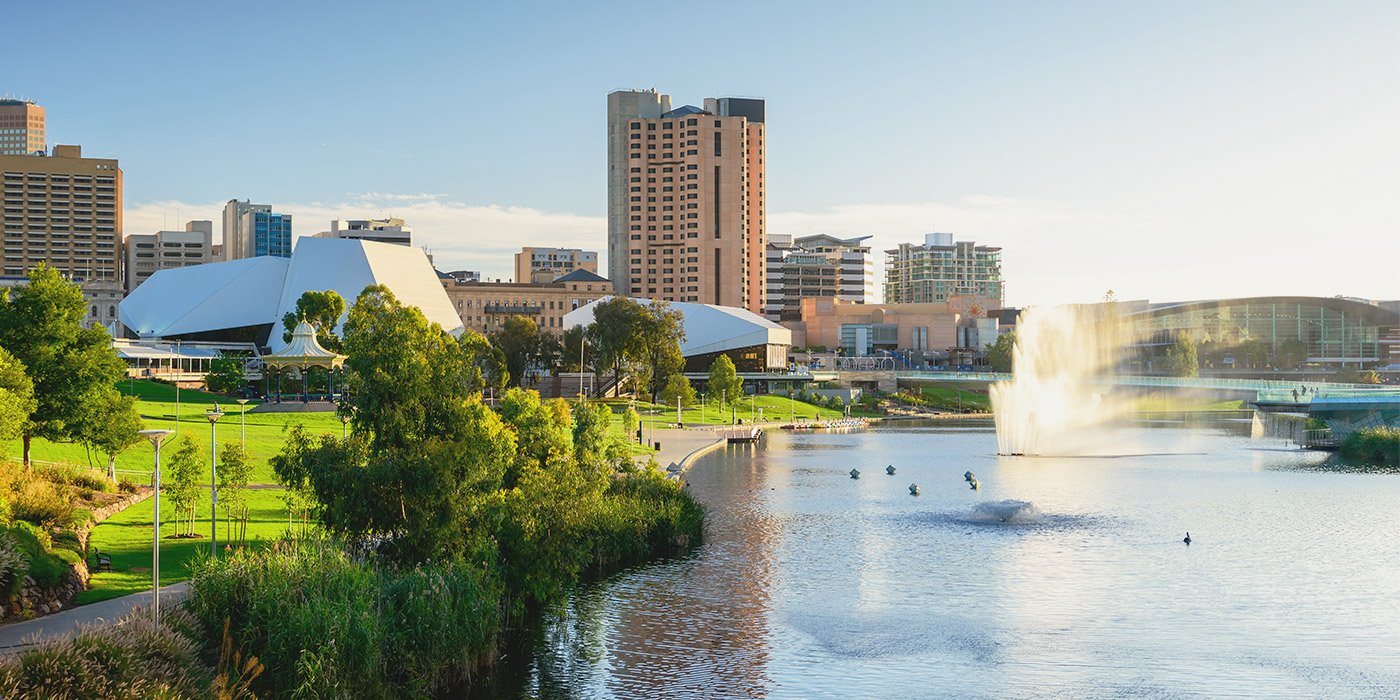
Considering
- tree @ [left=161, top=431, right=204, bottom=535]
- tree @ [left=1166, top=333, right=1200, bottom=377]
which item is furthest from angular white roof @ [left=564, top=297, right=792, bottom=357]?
tree @ [left=161, top=431, right=204, bottom=535]

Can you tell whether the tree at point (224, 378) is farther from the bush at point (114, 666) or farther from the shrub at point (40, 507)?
the bush at point (114, 666)

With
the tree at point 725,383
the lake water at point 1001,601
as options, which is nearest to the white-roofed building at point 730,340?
the tree at point 725,383

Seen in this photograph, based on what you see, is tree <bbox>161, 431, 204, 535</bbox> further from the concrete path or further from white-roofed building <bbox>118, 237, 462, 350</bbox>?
white-roofed building <bbox>118, 237, 462, 350</bbox>

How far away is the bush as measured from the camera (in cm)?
1697

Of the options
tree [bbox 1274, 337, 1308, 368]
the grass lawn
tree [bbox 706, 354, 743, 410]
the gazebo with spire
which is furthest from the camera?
tree [bbox 1274, 337, 1308, 368]

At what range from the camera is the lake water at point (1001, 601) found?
25.4 meters

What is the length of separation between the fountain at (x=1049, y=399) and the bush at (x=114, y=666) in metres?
68.1

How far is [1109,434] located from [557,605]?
8073 cm

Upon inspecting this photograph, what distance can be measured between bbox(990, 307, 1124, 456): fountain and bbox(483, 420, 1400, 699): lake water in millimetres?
28774

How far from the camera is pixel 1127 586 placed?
34.6 m

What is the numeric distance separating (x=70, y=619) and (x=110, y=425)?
18075 millimetres

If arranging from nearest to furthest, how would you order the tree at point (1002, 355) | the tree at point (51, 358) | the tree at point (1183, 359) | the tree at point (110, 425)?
the tree at point (51, 358) → the tree at point (110, 425) → the tree at point (1183, 359) → the tree at point (1002, 355)

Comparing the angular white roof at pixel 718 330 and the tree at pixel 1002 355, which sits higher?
the angular white roof at pixel 718 330

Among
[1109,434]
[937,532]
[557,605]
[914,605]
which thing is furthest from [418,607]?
[1109,434]
